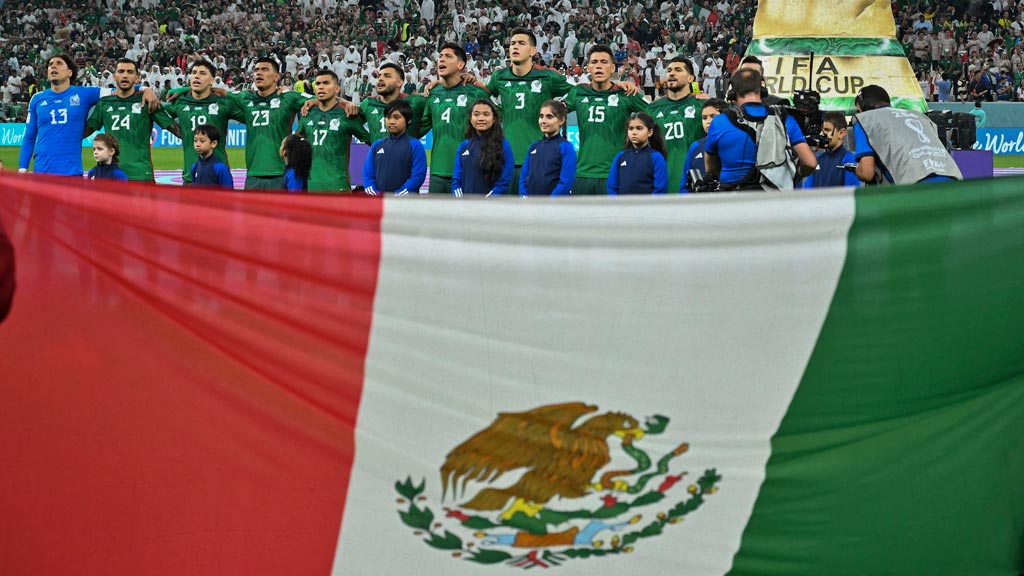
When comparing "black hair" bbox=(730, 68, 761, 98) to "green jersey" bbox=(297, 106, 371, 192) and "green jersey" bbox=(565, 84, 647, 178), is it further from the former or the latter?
"green jersey" bbox=(297, 106, 371, 192)

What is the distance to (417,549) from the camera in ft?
11.2

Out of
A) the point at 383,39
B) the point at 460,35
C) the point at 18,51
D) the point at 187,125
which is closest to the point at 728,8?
the point at 460,35

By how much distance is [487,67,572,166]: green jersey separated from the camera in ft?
32.2

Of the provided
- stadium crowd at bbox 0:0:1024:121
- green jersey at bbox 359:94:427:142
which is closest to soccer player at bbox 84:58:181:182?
green jersey at bbox 359:94:427:142

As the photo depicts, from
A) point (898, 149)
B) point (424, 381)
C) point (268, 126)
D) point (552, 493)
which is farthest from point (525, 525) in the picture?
point (268, 126)

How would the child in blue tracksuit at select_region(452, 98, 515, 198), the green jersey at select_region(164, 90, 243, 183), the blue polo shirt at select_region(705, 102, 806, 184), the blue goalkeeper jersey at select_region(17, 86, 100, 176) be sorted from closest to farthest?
the blue polo shirt at select_region(705, 102, 806, 184), the child in blue tracksuit at select_region(452, 98, 515, 198), the blue goalkeeper jersey at select_region(17, 86, 100, 176), the green jersey at select_region(164, 90, 243, 183)

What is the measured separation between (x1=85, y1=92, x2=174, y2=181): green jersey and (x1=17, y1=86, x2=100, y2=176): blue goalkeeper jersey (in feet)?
0.42

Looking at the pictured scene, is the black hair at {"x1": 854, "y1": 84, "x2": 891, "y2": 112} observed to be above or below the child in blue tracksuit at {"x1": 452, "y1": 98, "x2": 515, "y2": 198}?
above

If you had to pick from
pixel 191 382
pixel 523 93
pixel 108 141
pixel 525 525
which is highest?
pixel 523 93

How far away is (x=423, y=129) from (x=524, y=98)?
0.99 metres

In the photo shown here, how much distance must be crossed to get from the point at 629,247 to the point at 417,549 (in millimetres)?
1141

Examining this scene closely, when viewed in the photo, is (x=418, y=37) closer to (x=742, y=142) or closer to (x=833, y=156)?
(x=833, y=156)

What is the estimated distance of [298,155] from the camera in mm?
9664

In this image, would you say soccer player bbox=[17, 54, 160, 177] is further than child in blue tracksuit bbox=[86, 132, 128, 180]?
Yes
